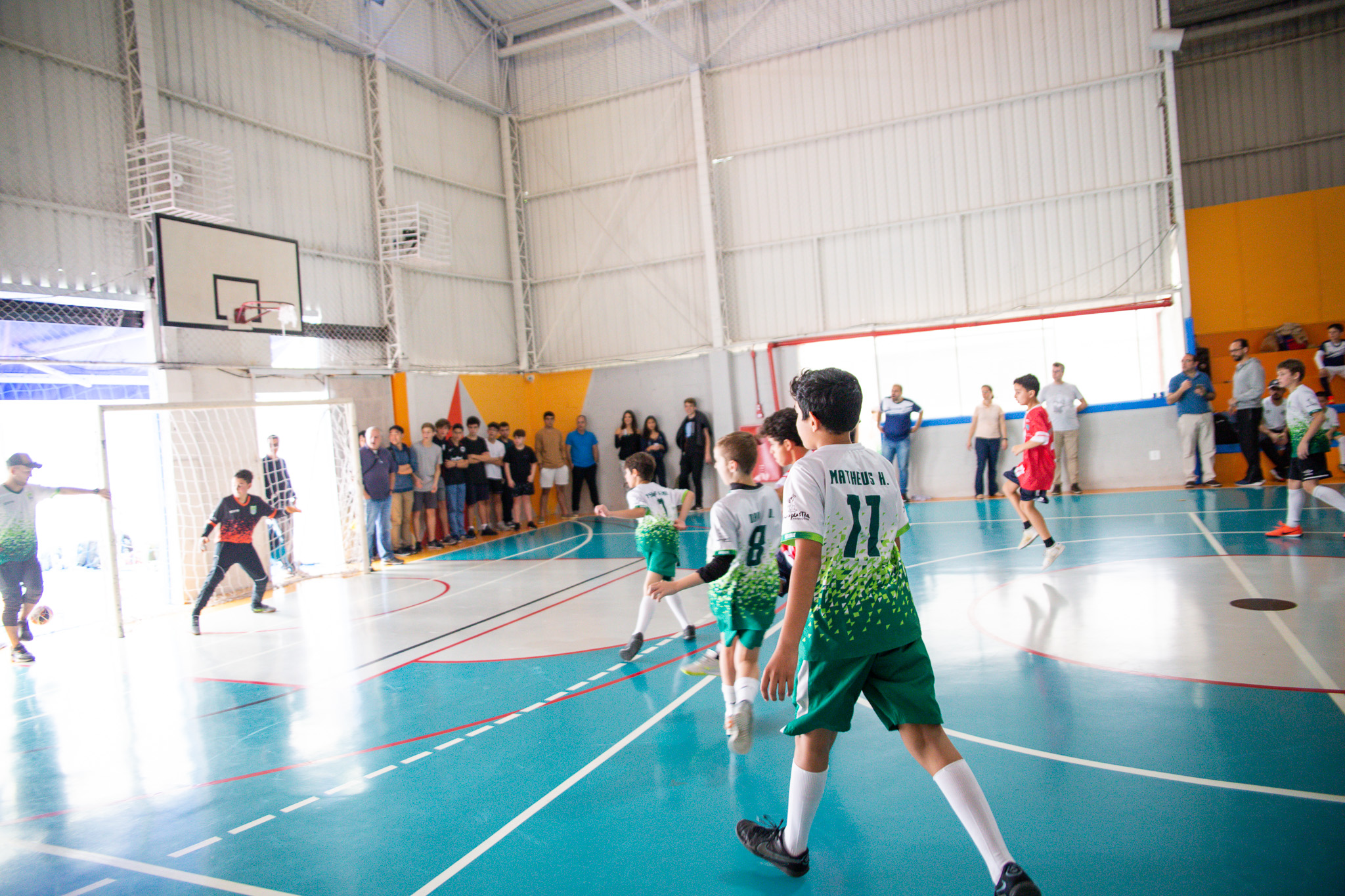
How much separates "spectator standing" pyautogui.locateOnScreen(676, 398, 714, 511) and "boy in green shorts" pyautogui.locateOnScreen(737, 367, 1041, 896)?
13.0 m

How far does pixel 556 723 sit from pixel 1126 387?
1249 cm

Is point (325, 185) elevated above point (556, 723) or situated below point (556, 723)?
above

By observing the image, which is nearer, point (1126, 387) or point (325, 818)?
point (325, 818)

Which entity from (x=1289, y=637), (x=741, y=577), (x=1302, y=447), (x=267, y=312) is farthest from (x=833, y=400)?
(x=267, y=312)

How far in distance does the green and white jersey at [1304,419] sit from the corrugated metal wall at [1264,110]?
9496mm

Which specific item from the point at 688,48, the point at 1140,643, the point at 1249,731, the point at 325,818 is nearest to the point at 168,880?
the point at 325,818

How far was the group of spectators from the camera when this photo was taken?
12.5 m

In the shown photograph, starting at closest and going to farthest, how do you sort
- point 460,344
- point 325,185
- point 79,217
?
point 79,217, point 325,185, point 460,344

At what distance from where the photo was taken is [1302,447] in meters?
8.13

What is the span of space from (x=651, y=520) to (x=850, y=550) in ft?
10.8

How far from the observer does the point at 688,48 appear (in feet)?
53.4

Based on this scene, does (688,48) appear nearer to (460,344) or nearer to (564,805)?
(460,344)

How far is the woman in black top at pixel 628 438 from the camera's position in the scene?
16.0m

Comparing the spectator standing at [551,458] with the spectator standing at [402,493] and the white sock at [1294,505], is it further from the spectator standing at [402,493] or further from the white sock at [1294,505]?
the white sock at [1294,505]
